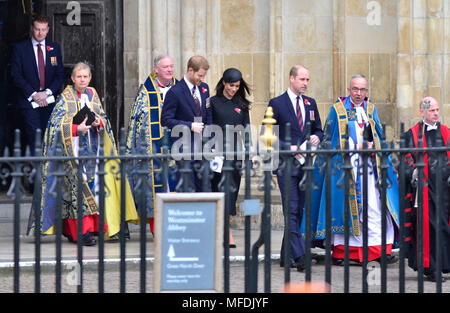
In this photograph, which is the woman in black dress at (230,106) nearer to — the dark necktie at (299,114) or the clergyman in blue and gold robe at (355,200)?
the dark necktie at (299,114)

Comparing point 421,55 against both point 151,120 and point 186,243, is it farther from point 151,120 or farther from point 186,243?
point 186,243

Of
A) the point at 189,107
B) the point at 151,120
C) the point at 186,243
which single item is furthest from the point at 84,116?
the point at 186,243

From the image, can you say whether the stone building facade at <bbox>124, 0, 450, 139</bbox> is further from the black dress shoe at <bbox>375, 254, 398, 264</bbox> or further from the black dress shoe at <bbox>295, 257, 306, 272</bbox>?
the black dress shoe at <bbox>295, 257, 306, 272</bbox>

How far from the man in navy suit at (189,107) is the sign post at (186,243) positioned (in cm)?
384

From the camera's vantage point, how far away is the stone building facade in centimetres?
1349

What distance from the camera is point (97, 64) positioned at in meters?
14.0

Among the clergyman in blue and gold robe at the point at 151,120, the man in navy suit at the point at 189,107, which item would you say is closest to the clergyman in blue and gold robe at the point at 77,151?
the clergyman in blue and gold robe at the point at 151,120

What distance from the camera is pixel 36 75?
507 inches

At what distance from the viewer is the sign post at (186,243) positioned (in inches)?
279

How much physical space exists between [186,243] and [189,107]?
13.6ft
